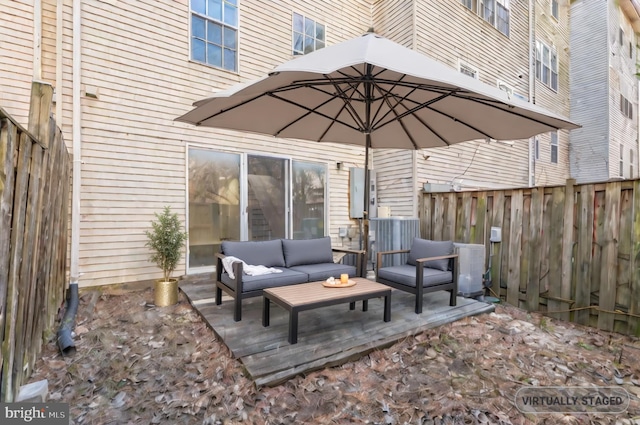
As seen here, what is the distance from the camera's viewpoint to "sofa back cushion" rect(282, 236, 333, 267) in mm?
4356

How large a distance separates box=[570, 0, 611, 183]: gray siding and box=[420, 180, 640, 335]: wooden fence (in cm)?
887

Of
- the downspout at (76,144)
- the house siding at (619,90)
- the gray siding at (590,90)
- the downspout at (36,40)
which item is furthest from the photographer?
the house siding at (619,90)

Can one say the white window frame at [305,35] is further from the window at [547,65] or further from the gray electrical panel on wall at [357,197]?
the window at [547,65]

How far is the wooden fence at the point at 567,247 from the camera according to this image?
3.61 meters

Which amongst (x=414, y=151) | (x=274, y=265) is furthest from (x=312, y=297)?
(x=414, y=151)

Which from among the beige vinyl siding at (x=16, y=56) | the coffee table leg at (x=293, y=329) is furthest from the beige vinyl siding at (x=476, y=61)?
the beige vinyl siding at (x=16, y=56)

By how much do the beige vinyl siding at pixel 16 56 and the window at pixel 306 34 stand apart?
13.8ft

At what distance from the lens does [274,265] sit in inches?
167

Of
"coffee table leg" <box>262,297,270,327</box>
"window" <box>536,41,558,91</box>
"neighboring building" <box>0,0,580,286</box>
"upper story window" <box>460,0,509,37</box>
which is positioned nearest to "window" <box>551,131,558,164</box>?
"window" <box>536,41,558,91</box>

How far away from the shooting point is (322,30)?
6824 mm

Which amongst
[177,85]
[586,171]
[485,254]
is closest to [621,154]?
[586,171]

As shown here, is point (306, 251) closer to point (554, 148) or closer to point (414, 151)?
point (414, 151)

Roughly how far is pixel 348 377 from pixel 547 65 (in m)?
Result: 11.8

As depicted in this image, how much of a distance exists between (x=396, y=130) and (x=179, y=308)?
150 inches
